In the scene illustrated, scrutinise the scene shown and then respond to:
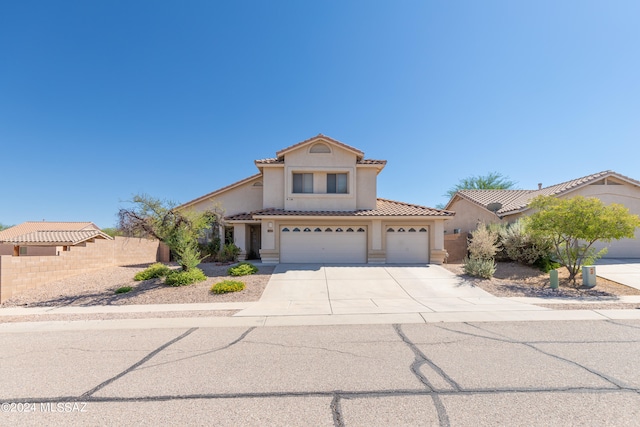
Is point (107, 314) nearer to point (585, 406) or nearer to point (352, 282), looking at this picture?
point (352, 282)

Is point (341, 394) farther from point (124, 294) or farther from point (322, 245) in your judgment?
point (322, 245)

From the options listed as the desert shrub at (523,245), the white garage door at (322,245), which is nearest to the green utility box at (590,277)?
the desert shrub at (523,245)

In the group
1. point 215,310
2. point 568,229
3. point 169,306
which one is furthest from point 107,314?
point 568,229

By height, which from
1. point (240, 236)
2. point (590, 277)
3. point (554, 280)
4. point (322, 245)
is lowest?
point (554, 280)

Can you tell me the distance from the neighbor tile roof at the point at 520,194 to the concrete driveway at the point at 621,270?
463 cm

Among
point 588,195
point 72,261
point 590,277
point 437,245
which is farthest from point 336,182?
point 588,195

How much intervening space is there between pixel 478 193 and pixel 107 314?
26.7m

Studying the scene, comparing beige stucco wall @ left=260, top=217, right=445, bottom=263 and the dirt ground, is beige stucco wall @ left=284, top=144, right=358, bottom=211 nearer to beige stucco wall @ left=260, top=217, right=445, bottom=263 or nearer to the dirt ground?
beige stucco wall @ left=260, top=217, right=445, bottom=263

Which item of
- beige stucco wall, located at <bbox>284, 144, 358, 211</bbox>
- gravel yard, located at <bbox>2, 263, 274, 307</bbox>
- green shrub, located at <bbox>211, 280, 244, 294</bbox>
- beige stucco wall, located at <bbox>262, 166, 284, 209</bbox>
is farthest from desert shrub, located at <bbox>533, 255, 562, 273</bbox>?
green shrub, located at <bbox>211, 280, 244, 294</bbox>

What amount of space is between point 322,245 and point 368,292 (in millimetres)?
6252

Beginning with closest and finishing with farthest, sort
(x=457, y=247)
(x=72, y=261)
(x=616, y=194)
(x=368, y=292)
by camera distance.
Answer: (x=368, y=292), (x=72, y=261), (x=616, y=194), (x=457, y=247)

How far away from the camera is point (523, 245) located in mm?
15898

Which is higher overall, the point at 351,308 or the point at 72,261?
the point at 72,261

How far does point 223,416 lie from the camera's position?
3.47m
